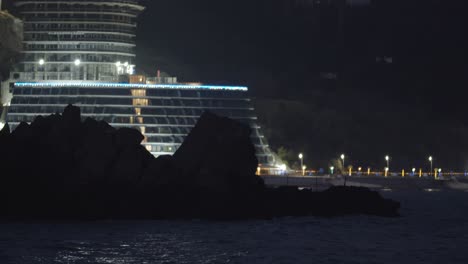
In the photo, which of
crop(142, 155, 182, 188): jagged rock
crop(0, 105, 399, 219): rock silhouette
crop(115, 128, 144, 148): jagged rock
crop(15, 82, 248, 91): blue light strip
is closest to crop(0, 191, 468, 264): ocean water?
crop(0, 105, 399, 219): rock silhouette

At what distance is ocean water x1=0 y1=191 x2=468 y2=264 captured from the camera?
290ft

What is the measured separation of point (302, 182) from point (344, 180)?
16.8 ft

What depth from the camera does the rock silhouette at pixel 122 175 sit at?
108 meters

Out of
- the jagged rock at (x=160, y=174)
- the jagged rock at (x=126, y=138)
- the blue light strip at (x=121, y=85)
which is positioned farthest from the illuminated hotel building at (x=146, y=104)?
the jagged rock at (x=160, y=174)

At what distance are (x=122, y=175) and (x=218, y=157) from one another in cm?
815

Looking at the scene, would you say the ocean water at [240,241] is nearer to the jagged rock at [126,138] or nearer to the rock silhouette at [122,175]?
the rock silhouette at [122,175]

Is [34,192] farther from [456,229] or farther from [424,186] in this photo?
[424,186]

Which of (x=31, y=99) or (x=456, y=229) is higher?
(x=31, y=99)

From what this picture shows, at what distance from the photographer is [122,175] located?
11019cm

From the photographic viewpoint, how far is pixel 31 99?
19350cm

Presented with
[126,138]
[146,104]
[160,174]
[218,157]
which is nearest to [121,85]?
[146,104]

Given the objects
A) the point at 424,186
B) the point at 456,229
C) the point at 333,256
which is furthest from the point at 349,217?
the point at 424,186

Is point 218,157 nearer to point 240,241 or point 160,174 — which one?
point 160,174

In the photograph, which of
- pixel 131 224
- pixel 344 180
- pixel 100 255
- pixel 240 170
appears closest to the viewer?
pixel 100 255
